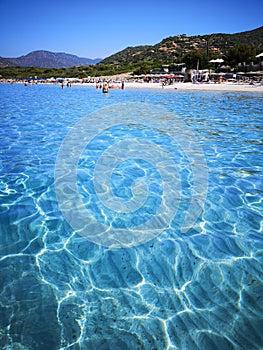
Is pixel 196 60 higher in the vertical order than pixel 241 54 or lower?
lower

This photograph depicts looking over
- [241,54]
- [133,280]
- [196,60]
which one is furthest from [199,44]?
[133,280]

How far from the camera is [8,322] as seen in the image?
2.55 m

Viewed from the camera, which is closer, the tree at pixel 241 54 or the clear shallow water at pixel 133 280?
the clear shallow water at pixel 133 280

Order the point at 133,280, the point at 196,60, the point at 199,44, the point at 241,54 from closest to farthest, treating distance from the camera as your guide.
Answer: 1. the point at 133,280
2. the point at 241,54
3. the point at 196,60
4. the point at 199,44

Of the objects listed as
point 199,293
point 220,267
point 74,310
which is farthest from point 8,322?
point 220,267

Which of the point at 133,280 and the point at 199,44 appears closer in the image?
the point at 133,280

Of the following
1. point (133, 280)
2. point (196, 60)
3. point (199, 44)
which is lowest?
point (133, 280)

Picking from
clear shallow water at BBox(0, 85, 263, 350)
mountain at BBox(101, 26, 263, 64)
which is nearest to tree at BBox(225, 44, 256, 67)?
mountain at BBox(101, 26, 263, 64)

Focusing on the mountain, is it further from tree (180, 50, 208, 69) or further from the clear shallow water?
the clear shallow water

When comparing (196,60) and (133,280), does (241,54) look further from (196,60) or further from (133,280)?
(133,280)

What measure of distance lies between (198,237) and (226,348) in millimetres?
1731

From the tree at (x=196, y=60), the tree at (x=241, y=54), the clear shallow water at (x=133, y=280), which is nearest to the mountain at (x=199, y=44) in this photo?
the tree at (x=241, y=54)

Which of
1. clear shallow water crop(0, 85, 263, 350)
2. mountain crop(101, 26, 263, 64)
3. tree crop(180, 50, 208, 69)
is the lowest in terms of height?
clear shallow water crop(0, 85, 263, 350)

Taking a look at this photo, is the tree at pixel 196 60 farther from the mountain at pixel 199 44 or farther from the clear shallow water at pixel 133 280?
the clear shallow water at pixel 133 280
